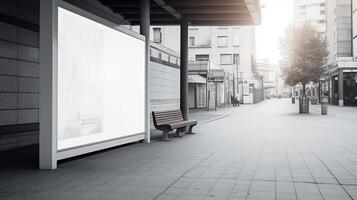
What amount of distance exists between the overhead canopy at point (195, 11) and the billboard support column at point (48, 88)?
20.0 feet

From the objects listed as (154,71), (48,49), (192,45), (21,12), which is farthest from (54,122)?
(192,45)

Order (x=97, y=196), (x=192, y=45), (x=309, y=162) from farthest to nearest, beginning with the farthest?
(x=192, y=45)
(x=309, y=162)
(x=97, y=196)

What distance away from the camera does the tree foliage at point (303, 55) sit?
1265 inches

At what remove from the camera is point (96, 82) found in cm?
961

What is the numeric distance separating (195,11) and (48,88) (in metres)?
8.32

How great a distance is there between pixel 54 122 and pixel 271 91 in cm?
16601

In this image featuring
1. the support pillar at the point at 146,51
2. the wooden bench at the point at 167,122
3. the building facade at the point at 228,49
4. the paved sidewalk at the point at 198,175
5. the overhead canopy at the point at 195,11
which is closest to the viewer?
the paved sidewalk at the point at 198,175

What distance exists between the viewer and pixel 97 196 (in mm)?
5734

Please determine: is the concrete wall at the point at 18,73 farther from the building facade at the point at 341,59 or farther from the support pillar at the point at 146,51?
the building facade at the point at 341,59

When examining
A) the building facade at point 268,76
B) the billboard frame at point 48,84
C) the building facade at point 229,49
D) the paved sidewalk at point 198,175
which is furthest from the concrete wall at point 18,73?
the building facade at point 268,76

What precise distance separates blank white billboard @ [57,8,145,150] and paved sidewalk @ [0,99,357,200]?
60cm

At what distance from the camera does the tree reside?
3212 cm

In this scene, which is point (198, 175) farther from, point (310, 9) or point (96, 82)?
point (310, 9)

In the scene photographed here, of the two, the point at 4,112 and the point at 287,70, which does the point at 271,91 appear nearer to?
the point at 287,70
